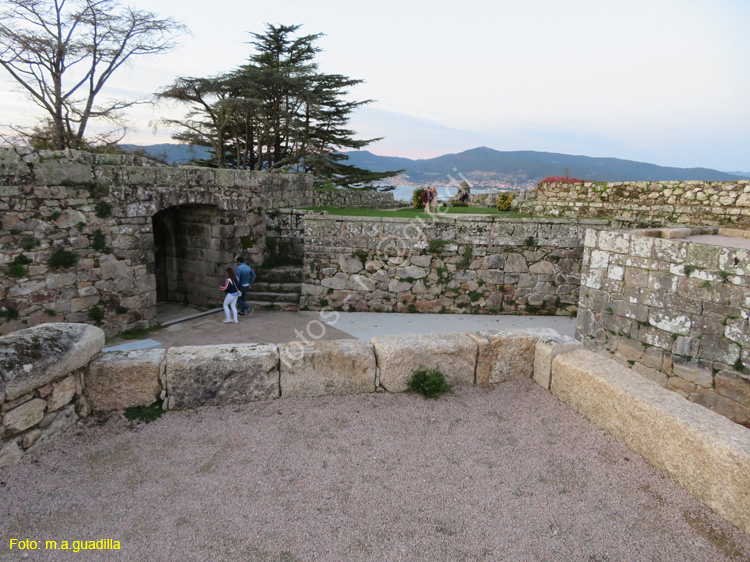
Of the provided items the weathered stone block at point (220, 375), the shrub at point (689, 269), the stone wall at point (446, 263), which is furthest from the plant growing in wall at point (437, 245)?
the weathered stone block at point (220, 375)

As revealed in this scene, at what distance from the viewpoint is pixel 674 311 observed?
18.4 feet

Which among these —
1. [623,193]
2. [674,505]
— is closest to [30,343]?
[674,505]

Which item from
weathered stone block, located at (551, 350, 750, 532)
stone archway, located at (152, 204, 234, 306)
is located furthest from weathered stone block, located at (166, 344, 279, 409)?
stone archway, located at (152, 204, 234, 306)

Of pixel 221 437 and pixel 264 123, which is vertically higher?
pixel 264 123

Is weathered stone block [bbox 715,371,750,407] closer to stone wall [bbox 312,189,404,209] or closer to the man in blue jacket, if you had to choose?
the man in blue jacket

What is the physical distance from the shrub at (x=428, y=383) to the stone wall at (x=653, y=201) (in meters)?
8.80

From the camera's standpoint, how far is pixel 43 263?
7.33 metres

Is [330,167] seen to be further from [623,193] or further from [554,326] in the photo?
[554,326]

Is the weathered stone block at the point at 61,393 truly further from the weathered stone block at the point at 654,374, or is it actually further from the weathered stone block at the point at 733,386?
the weathered stone block at the point at 733,386

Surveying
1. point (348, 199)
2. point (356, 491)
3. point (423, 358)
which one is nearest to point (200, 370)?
point (356, 491)

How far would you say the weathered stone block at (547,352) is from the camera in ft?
13.1

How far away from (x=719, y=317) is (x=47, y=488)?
6.52 meters

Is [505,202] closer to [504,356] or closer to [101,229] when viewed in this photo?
[101,229]

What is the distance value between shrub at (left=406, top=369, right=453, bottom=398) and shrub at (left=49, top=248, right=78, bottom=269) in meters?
6.66
